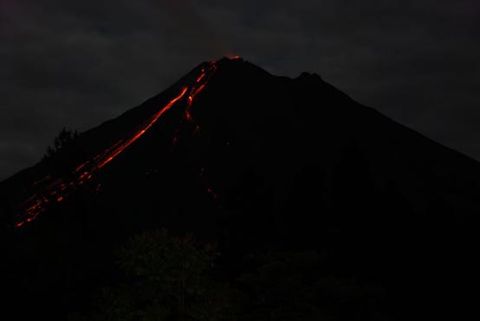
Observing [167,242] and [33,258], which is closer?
[167,242]

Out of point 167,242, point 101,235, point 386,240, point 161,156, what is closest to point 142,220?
point 161,156

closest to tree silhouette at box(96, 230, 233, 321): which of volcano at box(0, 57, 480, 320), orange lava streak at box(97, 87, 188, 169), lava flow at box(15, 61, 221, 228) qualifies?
volcano at box(0, 57, 480, 320)

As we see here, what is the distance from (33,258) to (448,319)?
811 inches

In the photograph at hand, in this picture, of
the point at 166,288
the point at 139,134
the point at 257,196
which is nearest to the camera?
the point at 166,288

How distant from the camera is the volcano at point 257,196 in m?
31.8

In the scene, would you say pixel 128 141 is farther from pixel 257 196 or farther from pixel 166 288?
pixel 166 288

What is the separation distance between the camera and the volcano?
3181 centimetres

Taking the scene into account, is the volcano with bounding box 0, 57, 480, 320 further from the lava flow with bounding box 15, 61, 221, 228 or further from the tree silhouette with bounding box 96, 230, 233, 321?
the tree silhouette with bounding box 96, 230, 233, 321

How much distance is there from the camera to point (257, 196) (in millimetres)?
44812

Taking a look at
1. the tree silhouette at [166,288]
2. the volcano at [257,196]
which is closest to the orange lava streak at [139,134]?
the volcano at [257,196]

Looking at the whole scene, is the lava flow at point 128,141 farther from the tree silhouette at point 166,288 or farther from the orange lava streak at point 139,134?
the tree silhouette at point 166,288

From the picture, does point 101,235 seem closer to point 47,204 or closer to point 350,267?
point 47,204

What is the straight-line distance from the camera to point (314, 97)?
16538 cm

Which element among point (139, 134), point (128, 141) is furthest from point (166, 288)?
point (139, 134)
